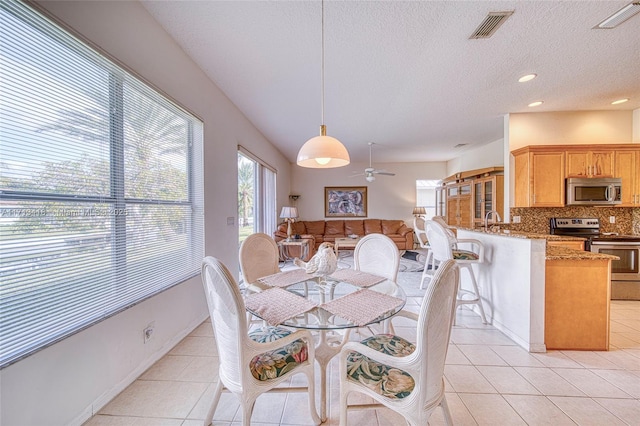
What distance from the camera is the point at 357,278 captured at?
1938mm

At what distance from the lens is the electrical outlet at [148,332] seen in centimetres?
188

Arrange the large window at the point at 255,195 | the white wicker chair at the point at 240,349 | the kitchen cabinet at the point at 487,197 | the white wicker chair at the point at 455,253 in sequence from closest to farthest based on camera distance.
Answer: the white wicker chair at the point at 240,349, the white wicker chair at the point at 455,253, the large window at the point at 255,195, the kitchen cabinet at the point at 487,197

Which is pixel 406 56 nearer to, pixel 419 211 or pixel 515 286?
pixel 515 286

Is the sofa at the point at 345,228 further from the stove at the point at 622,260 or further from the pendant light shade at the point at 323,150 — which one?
the pendant light shade at the point at 323,150

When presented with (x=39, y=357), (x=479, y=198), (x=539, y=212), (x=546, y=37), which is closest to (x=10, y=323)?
(x=39, y=357)

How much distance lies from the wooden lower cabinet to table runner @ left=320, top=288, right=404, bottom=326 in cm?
169

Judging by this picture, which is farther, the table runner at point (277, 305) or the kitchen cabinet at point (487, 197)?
the kitchen cabinet at point (487, 197)

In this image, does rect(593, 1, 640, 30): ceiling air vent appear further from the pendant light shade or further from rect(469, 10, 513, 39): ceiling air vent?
the pendant light shade

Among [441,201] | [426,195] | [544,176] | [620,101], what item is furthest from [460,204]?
[620,101]

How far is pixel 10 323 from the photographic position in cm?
113

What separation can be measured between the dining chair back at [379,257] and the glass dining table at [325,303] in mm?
230

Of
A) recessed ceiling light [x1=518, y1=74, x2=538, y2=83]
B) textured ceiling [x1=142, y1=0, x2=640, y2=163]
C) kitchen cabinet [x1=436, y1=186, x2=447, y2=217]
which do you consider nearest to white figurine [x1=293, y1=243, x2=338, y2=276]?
textured ceiling [x1=142, y1=0, x2=640, y2=163]

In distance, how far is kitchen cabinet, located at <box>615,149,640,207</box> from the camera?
335cm

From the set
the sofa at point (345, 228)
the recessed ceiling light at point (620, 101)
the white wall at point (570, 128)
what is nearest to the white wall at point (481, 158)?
the white wall at point (570, 128)
